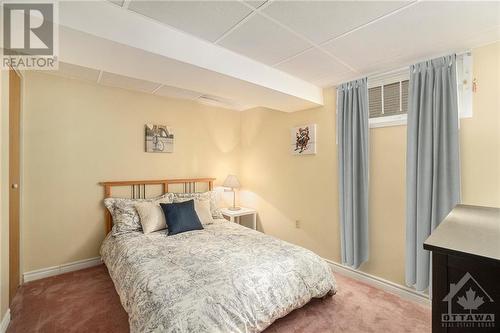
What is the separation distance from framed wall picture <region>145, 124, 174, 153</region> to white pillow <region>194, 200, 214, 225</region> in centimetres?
97

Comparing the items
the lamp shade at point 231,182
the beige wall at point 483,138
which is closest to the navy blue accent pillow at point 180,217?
the lamp shade at point 231,182

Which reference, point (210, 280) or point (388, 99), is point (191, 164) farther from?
point (388, 99)

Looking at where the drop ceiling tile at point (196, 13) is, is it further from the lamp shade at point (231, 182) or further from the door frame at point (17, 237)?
the lamp shade at point (231, 182)

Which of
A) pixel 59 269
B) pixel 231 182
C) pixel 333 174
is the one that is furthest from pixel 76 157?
pixel 333 174

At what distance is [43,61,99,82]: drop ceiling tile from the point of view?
2.53 meters

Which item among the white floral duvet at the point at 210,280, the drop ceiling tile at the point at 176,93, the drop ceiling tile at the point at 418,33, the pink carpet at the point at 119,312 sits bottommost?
the pink carpet at the point at 119,312

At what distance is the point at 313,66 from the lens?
245cm

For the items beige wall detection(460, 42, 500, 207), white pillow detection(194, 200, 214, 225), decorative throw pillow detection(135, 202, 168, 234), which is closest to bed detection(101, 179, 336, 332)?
decorative throw pillow detection(135, 202, 168, 234)

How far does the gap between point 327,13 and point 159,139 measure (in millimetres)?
2680

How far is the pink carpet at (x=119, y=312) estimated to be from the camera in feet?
6.19

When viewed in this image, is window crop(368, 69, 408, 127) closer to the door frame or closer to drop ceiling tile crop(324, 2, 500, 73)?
drop ceiling tile crop(324, 2, 500, 73)

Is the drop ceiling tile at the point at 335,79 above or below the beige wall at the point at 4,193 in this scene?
above

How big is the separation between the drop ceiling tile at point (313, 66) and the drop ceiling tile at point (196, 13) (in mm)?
821

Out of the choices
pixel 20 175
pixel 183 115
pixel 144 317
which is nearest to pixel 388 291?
pixel 144 317
